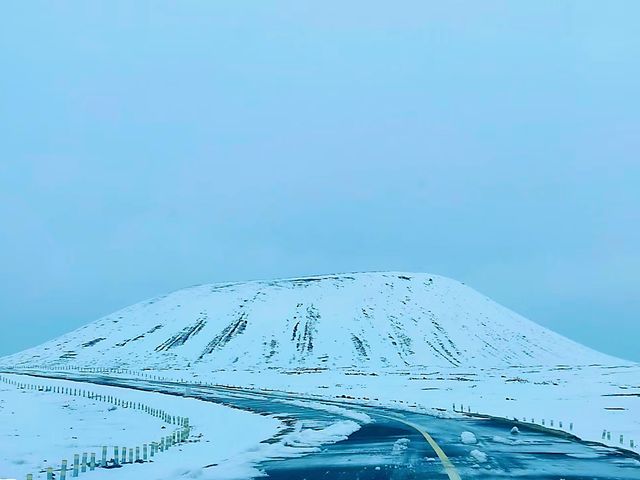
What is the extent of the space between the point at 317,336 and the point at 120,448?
13662 centimetres

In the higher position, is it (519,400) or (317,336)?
(317,336)

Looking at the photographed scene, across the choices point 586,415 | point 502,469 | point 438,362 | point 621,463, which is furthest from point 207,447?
point 438,362

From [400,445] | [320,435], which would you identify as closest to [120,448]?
[320,435]

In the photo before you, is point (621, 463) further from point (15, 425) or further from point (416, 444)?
point (15, 425)

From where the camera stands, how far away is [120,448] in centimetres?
2567

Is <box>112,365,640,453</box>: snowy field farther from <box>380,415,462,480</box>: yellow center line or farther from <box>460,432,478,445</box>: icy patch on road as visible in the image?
<box>380,415,462,480</box>: yellow center line

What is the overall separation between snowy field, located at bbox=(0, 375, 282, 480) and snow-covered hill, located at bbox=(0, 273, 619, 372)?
86.4 metres

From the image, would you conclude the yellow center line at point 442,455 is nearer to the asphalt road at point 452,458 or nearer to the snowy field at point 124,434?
the asphalt road at point 452,458

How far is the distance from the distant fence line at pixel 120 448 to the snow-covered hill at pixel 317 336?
234ft

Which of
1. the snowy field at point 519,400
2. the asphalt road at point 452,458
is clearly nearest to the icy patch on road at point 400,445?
the asphalt road at point 452,458

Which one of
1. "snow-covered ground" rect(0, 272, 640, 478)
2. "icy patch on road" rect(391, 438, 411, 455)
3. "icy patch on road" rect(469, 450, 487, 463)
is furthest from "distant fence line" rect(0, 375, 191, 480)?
"snow-covered ground" rect(0, 272, 640, 478)

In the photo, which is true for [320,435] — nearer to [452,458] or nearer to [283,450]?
[283,450]

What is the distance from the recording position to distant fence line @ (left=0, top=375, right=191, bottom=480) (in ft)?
60.8

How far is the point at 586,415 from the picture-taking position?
41.6 m
